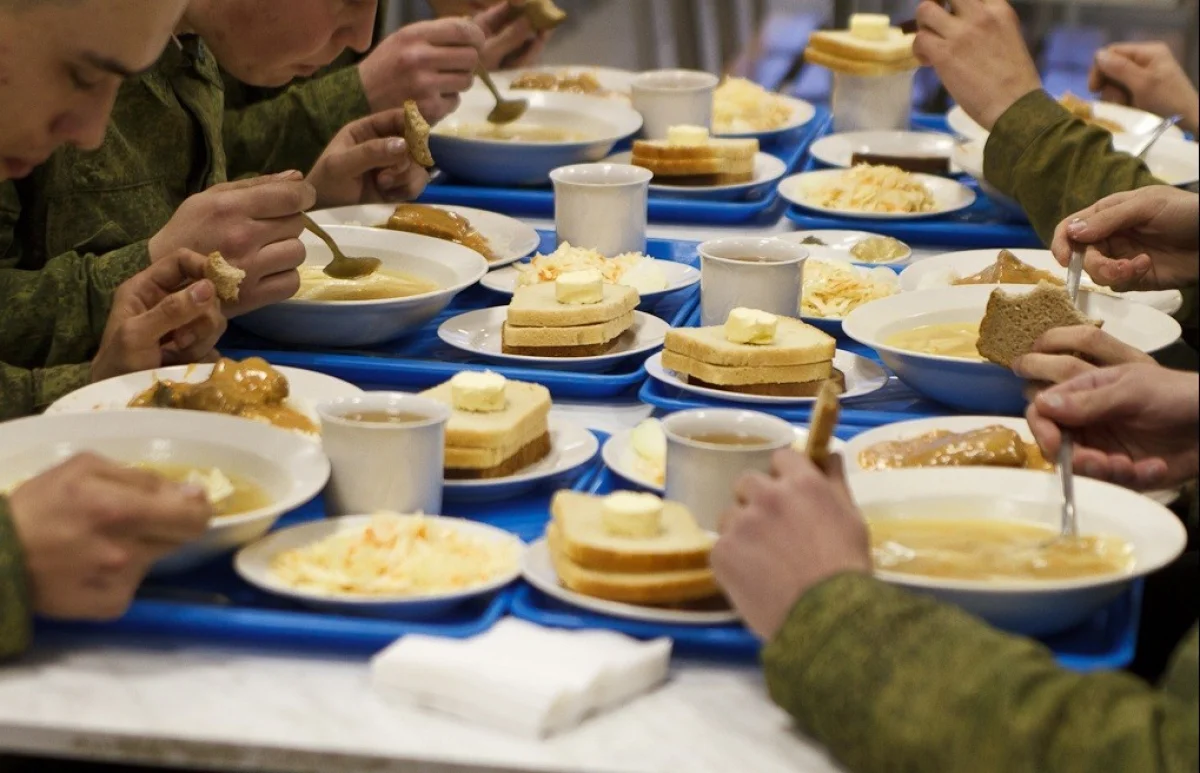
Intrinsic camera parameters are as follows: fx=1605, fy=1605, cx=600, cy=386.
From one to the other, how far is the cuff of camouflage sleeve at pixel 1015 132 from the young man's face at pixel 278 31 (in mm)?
1127

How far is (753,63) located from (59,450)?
17.7 feet

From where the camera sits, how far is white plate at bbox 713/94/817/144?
11.7 feet

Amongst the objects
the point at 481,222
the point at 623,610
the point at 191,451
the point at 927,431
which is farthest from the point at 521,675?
the point at 481,222

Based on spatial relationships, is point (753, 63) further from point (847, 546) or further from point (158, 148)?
point (847, 546)

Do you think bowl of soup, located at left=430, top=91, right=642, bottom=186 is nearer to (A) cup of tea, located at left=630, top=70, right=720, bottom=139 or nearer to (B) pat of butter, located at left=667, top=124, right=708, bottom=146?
(A) cup of tea, located at left=630, top=70, right=720, bottom=139

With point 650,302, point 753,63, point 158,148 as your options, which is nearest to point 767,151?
point 650,302

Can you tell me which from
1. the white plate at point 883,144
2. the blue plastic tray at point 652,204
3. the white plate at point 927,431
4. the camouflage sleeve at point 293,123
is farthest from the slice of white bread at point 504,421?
the white plate at point 883,144

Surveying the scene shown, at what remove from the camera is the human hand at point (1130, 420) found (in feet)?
5.60

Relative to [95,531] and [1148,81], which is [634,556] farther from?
[1148,81]

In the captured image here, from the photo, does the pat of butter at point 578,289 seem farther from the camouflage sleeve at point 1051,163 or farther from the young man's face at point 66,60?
the camouflage sleeve at point 1051,163

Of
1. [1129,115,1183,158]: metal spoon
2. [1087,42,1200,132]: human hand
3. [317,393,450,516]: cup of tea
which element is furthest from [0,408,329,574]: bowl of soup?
[1087,42,1200,132]: human hand

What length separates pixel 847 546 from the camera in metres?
1.43

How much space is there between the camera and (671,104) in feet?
11.4

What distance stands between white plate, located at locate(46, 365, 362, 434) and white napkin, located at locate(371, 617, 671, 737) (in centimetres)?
55
